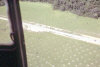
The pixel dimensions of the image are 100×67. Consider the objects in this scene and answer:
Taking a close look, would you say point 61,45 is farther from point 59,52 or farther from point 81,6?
point 81,6

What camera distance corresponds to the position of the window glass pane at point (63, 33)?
6.07 m

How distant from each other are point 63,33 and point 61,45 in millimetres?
849

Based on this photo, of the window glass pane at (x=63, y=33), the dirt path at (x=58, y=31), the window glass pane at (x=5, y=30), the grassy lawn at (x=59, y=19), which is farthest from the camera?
the grassy lawn at (x=59, y=19)

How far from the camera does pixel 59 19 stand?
918 cm

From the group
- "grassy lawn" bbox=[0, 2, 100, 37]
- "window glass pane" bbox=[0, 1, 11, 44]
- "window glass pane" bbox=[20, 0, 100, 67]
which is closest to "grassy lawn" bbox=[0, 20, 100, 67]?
"window glass pane" bbox=[20, 0, 100, 67]

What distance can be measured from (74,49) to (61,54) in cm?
55

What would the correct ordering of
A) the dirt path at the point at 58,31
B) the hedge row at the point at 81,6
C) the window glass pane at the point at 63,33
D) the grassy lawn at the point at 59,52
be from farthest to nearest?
the hedge row at the point at 81,6
the dirt path at the point at 58,31
the window glass pane at the point at 63,33
the grassy lawn at the point at 59,52

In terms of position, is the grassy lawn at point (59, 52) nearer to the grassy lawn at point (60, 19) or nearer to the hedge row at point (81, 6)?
the grassy lawn at point (60, 19)

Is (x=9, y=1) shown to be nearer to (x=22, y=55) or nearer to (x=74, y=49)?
(x=22, y=55)

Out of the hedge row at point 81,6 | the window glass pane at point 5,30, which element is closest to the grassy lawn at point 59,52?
the window glass pane at point 5,30

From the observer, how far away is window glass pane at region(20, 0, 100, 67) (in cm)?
607

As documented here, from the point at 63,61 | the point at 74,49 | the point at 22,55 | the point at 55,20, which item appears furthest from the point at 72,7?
the point at 22,55

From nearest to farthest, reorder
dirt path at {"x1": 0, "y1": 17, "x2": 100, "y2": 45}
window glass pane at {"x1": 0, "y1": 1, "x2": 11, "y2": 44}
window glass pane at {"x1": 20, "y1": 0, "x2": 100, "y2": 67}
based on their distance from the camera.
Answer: window glass pane at {"x1": 0, "y1": 1, "x2": 11, "y2": 44}
window glass pane at {"x1": 20, "y1": 0, "x2": 100, "y2": 67}
dirt path at {"x1": 0, "y1": 17, "x2": 100, "y2": 45}

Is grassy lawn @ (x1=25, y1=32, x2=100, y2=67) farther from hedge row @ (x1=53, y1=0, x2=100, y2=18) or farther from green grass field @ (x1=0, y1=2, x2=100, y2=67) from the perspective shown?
hedge row @ (x1=53, y1=0, x2=100, y2=18)
